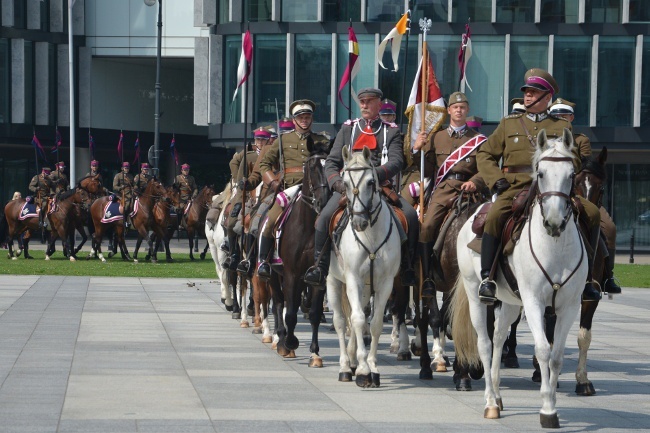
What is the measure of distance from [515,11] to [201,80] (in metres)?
14.4

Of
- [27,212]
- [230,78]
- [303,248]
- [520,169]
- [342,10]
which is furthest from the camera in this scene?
[230,78]

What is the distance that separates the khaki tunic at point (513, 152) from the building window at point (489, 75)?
35.8m

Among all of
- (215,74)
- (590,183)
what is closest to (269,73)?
(215,74)

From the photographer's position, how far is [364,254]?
12.1 meters

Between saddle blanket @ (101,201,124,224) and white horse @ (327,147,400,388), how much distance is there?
25444 millimetres

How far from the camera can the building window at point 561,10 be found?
46531 millimetres

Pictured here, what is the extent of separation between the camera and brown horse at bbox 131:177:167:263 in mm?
37469

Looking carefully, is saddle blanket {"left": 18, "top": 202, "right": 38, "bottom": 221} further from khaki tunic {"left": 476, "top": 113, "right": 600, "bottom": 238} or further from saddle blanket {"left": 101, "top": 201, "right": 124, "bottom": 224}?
khaki tunic {"left": 476, "top": 113, "right": 600, "bottom": 238}

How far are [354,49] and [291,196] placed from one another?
5.43m

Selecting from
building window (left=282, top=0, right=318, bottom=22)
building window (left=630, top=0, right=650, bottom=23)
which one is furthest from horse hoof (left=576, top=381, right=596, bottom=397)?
building window (left=282, top=0, right=318, bottom=22)

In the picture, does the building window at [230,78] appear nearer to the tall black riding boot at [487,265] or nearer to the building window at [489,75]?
the building window at [489,75]

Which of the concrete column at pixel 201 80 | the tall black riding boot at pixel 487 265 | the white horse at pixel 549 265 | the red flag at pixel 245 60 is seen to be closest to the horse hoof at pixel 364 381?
the white horse at pixel 549 265

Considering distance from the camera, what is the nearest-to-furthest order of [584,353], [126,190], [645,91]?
[584,353] → [126,190] → [645,91]

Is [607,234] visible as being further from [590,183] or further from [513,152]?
[513,152]
